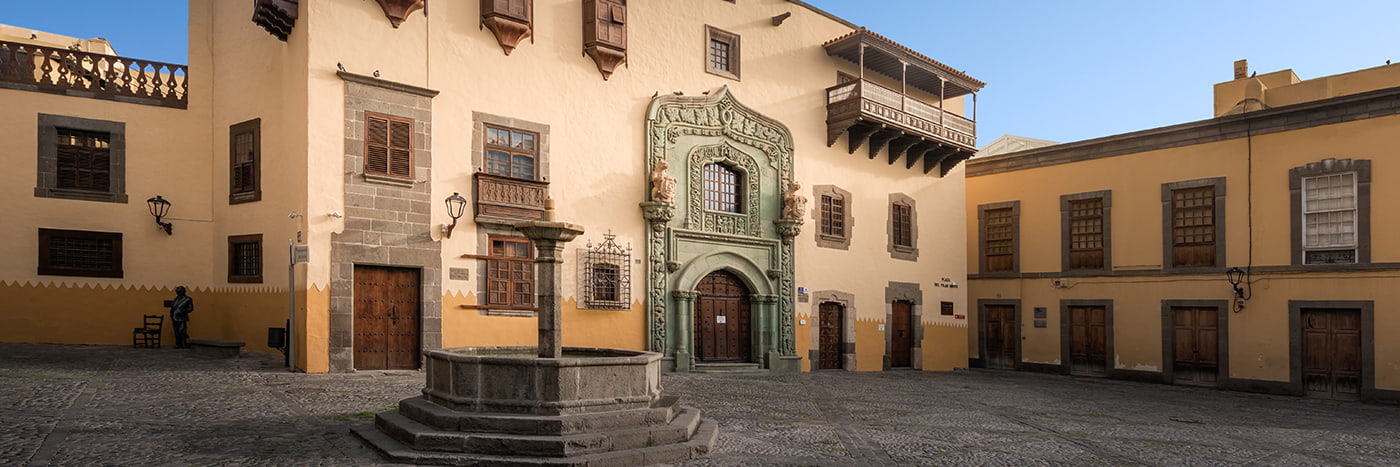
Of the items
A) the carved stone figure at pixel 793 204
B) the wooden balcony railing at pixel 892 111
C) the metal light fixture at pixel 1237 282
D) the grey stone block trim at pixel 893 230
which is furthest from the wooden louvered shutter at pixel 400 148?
the metal light fixture at pixel 1237 282

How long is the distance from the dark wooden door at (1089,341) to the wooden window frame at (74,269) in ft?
70.0

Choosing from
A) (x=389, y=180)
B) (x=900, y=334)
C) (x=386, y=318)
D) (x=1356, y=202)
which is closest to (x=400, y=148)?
(x=389, y=180)

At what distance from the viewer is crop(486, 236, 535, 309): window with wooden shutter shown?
1611 centimetres

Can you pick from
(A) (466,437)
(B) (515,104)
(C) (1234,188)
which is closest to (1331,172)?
(C) (1234,188)

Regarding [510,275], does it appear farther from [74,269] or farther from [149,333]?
[74,269]

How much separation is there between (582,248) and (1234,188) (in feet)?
48.6

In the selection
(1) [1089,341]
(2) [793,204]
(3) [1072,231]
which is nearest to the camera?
(2) [793,204]

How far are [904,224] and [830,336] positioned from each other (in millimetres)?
4073

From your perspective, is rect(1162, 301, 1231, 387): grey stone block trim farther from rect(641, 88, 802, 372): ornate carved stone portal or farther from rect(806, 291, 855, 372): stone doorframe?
rect(641, 88, 802, 372): ornate carved stone portal

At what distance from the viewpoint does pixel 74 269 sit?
1627 centimetres

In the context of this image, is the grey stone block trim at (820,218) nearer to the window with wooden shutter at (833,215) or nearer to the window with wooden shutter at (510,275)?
the window with wooden shutter at (833,215)

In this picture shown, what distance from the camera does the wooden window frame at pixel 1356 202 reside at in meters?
18.9

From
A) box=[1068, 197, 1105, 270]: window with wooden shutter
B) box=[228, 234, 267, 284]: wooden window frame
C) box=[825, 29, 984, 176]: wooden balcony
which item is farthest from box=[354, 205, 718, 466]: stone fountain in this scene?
box=[1068, 197, 1105, 270]: window with wooden shutter

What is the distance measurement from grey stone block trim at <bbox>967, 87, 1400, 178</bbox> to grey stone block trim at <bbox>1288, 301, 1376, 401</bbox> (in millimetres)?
3850
